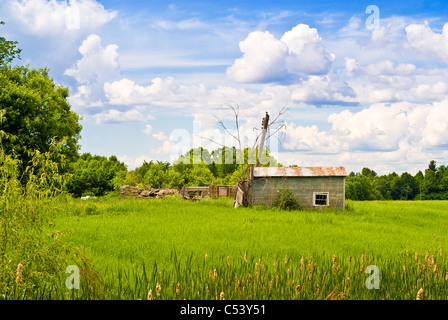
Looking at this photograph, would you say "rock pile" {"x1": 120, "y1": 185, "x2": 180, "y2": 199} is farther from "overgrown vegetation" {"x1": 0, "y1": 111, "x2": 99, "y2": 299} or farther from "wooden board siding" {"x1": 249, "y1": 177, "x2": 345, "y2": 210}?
"overgrown vegetation" {"x1": 0, "y1": 111, "x2": 99, "y2": 299}

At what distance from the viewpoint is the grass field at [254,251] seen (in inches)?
293

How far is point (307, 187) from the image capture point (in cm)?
2850

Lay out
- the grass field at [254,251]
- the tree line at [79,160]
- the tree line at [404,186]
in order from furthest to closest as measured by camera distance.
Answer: the tree line at [404,186]
the tree line at [79,160]
the grass field at [254,251]

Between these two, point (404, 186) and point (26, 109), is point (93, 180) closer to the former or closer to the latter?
point (26, 109)

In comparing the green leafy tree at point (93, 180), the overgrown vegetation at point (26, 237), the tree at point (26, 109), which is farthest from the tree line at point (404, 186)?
the overgrown vegetation at point (26, 237)

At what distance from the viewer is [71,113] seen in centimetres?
4447

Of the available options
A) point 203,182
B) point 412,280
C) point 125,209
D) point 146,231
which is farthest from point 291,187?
point 203,182

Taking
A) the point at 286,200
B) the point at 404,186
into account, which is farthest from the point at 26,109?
the point at 404,186

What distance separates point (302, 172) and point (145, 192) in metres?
14.8

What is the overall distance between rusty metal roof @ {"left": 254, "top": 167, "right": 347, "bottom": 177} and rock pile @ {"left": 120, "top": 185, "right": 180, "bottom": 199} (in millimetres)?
9510

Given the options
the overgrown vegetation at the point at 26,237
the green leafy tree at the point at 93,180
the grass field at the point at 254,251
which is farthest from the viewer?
the green leafy tree at the point at 93,180

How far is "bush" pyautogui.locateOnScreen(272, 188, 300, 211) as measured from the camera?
27.7 m

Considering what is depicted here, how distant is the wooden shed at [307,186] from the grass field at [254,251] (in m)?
1.57

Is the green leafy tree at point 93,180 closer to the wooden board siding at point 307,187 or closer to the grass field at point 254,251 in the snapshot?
the grass field at point 254,251
